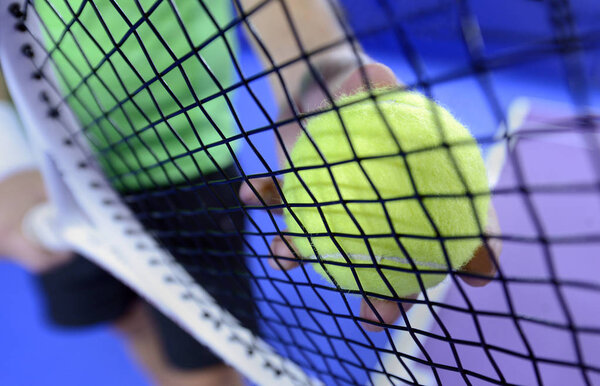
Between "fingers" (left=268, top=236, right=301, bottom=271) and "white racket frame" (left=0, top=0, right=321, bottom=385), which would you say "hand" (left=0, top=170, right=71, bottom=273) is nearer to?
"white racket frame" (left=0, top=0, right=321, bottom=385)

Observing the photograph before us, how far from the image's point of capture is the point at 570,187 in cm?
17

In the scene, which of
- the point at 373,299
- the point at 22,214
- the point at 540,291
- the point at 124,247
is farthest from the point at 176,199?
the point at 540,291

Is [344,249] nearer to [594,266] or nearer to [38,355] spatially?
[594,266]

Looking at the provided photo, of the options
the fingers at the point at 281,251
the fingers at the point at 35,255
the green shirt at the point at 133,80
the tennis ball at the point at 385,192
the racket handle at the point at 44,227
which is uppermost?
the green shirt at the point at 133,80

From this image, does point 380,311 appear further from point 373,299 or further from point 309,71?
point 309,71

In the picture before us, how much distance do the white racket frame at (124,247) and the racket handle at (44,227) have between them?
56mm

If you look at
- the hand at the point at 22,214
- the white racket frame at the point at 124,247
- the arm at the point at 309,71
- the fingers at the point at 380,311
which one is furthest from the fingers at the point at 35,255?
the fingers at the point at 380,311

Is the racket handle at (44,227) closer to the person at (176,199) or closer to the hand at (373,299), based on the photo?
the person at (176,199)

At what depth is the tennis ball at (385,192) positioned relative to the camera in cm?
29

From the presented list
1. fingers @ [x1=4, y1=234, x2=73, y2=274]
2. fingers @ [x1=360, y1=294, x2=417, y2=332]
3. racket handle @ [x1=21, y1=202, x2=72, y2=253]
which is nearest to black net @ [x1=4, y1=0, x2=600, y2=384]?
fingers @ [x1=360, y1=294, x2=417, y2=332]

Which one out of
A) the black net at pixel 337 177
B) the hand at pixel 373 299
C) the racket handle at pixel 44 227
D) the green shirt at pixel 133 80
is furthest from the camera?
the racket handle at pixel 44 227

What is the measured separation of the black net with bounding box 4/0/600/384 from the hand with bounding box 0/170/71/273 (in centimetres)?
21

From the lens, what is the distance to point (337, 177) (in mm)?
302

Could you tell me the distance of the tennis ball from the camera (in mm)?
290
